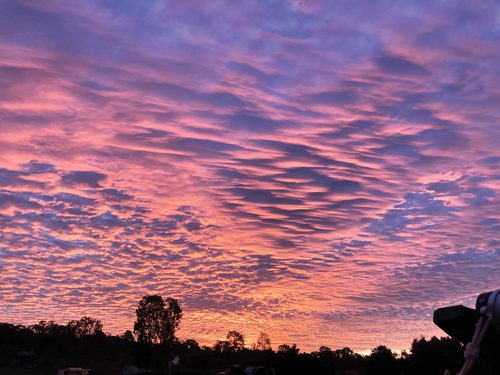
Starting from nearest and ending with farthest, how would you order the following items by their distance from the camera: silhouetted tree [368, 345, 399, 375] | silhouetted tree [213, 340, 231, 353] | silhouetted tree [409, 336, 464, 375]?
1. silhouetted tree [409, 336, 464, 375]
2. silhouetted tree [368, 345, 399, 375]
3. silhouetted tree [213, 340, 231, 353]

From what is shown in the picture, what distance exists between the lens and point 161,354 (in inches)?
4053

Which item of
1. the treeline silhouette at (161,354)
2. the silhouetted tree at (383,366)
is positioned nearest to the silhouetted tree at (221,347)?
the treeline silhouette at (161,354)

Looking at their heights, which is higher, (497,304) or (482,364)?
(497,304)

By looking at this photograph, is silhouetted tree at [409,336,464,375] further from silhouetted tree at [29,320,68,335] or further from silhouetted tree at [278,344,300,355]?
silhouetted tree at [29,320,68,335]

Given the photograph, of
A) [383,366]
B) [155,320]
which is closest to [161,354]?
[155,320]

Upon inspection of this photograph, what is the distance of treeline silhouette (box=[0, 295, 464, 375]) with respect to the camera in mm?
72250

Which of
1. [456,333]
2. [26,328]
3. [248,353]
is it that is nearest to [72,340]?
[26,328]

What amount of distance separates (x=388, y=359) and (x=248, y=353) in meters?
60.8

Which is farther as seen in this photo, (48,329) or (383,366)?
(48,329)

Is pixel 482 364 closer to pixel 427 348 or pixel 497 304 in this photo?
pixel 497 304

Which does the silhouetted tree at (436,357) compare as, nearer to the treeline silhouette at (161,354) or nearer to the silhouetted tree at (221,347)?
the treeline silhouette at (161,354)

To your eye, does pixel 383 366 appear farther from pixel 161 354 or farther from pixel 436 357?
pixel 161 354

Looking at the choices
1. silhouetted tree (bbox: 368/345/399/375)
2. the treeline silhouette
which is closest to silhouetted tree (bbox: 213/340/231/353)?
the treeline silhouette

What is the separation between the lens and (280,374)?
63094 mm
